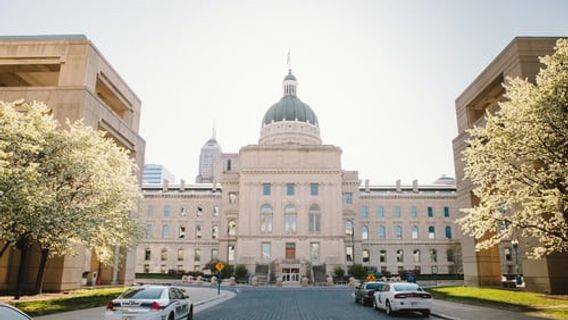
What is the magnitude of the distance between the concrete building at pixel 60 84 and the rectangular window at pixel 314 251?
3807 centimetres

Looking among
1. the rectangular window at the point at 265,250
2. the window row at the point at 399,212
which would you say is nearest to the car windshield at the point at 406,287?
the rectangular window at the point at 265,250

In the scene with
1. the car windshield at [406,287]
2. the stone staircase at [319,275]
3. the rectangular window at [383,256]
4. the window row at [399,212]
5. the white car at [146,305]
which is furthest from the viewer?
the window row at [399,212]

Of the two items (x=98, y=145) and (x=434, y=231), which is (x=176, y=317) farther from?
(x=434, y=231)

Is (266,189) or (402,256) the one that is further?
(402,256)

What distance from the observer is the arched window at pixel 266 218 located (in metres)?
72.3

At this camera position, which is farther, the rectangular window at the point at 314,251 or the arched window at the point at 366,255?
the arched window at the point at 366,255

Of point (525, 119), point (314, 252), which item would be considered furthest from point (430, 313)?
point (314, 252)

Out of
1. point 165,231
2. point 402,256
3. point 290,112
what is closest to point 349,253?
point 402,256

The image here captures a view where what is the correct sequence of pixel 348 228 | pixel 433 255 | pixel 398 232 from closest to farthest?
1. pixel 348 228
2. pixel 433 255
3. pixel 398 232

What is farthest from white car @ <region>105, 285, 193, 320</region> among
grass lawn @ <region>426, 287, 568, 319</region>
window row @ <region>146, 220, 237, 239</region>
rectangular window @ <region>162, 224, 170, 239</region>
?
rectangular window @ <region>162, 224, 170, 239</region>

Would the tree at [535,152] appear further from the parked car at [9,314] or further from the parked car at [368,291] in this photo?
the parked car at [9,314]

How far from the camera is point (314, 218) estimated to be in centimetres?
7269

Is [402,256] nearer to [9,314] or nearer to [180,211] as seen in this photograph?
[180,211]

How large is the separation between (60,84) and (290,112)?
63501 millimetres
